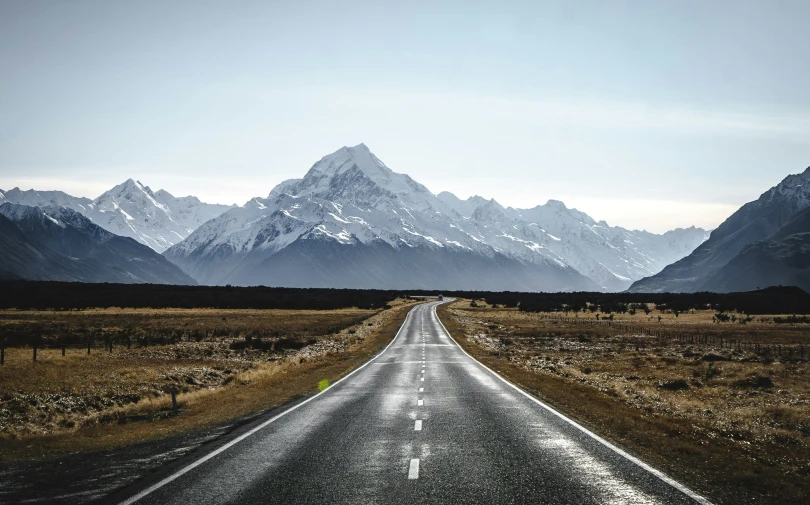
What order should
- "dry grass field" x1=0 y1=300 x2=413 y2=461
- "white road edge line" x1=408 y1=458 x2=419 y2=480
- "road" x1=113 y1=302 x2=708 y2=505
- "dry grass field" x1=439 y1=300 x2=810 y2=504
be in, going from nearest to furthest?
"road" x1=113 y1=302 x2=708 y2=505 < "white road edge line" x1=408 y1=458 x2=419 y2=480 < "dry grass field" x1=439 y1=300 x2=810 y2=504 < "dry grass field" x1=0 y1=300 x2=413 y2=461

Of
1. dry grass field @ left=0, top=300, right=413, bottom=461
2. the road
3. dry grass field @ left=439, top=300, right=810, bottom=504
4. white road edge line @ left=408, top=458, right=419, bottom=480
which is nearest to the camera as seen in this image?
the road

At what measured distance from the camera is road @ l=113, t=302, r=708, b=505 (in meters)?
10.7

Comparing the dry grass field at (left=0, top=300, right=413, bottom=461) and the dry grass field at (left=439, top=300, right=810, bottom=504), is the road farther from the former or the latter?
the dry grass field at (left=0, top=300, right=413, bottom=461)

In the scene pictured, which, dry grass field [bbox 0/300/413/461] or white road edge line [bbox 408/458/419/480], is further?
dry grass field [bbox 0/300/413/461]

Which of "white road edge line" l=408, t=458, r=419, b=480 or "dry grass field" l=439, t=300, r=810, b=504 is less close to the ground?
"white road edge line" l=408, t=458, r=419, b=480

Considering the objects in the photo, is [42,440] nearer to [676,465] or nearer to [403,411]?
[403,411]

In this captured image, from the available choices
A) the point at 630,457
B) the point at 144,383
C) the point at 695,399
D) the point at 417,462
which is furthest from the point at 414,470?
the point at 144,383

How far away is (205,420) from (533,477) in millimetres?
12070

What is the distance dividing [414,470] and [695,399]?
20110mm

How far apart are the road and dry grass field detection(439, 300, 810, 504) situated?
141cm

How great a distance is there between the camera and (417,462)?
1303cm

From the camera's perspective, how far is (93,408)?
27047mm

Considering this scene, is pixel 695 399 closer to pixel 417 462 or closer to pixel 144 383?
pixel 417 462

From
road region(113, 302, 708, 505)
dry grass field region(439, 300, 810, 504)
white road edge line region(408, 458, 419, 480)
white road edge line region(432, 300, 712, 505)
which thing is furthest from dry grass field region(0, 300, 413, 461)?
dry grass field region(439, 300, 810, 504)
